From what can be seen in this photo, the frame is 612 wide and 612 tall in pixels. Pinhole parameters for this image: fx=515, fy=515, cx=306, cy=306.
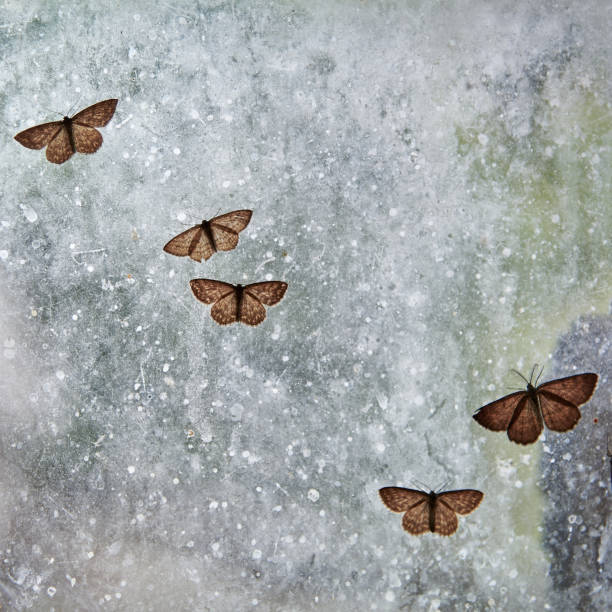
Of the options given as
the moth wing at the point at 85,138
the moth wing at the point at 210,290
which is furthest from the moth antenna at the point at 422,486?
the moth wing at the point at 85,138

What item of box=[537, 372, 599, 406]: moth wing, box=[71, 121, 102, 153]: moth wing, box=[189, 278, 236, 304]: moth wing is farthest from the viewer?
box=[71, 121, 102, 153]: moth wing

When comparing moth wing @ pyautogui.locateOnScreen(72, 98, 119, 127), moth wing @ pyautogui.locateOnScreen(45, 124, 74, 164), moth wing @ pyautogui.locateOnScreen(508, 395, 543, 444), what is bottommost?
moth wing @ pyautogui.locateOnScreen(508, 395, 543, 444)

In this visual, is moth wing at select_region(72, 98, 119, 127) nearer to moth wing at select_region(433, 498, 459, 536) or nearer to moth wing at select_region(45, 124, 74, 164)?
moth wing at select_region(45, 124, 74, 164)

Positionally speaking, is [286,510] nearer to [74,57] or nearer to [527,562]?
[527,562]

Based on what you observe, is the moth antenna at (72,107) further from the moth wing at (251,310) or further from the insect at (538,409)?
the insect at (538,409)

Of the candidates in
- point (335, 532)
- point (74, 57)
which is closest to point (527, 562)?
point (335, 532)

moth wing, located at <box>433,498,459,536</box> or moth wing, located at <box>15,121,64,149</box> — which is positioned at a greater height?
moth wing, located at <box>15,121,64,149</box>

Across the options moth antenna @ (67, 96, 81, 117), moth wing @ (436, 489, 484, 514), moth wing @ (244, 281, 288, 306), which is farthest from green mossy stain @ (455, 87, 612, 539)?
moth antenna @ (67, 96, 81, 117)
